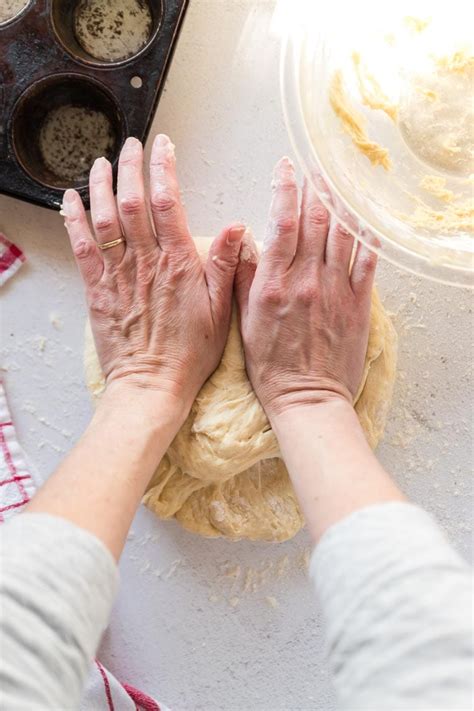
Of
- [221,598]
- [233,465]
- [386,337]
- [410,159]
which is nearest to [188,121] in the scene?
[410,159]

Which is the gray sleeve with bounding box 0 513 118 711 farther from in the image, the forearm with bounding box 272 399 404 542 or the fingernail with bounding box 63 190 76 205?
the fingernail with bounding box 63 190 76 205

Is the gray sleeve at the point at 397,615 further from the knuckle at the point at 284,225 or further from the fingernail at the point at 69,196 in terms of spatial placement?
the fingernail at the point at 69,196

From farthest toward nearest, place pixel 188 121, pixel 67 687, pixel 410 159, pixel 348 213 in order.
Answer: pixel 188 121
pixel 410 159
pixel 348 213
pixel 67 687

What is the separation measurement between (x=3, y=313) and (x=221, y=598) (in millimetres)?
685

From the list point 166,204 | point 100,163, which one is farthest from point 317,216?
point 100,163

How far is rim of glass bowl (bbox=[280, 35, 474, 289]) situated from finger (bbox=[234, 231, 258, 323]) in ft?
0.59

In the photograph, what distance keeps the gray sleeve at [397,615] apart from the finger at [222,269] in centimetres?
50

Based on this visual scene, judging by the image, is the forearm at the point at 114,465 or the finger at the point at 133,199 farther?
the finger at the point at 133,199

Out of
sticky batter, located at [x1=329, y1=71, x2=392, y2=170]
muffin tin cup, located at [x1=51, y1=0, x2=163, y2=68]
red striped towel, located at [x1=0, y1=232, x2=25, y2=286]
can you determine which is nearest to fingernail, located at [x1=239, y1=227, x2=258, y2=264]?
sticky batter, located at [x1=329, y1=71, x2=392, y2=170]

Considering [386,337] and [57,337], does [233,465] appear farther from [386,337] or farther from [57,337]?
[57,337]

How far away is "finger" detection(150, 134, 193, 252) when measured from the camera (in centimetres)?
106

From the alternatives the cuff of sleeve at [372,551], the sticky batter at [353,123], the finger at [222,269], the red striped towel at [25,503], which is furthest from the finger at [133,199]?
the cuff of sleeve at [372,551]

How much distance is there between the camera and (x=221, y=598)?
49.5 inches

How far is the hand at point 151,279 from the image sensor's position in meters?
1.06
